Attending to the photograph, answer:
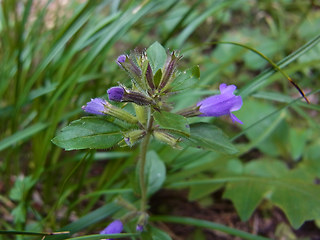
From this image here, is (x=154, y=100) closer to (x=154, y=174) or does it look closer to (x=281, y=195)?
(x=154, y=174)

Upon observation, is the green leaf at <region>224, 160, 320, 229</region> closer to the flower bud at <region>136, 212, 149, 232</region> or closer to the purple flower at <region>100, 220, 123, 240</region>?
the flower bud at <region>136, 212, 149, 232</region>

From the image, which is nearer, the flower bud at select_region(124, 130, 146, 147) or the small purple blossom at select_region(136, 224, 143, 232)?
the flower bud at select_region(124, 130, 146, 147)

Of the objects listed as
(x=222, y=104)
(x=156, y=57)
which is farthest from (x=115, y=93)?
(x=222, y=104)

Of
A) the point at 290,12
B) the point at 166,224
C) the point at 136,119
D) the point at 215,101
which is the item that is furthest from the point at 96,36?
the point at 290,12

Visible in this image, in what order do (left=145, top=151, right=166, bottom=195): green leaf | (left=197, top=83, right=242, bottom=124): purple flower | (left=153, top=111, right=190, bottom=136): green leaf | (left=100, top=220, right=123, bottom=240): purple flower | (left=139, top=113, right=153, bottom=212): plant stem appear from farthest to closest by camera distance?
1. (left=145, top=151, right=166, bottom=195): green leaf
2. (left=100, top=220, right=123, bottom=240): purple flower
3. (left=139, top=113, right=153, bottom=212): plant stem
4. (left=197, top=83, right=242, bottom=124): purple flower
5. (left=153, top=111, right=190, bottom=136): green leaf

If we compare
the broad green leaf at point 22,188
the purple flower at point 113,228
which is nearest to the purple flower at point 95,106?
the purple flower at point 113,228

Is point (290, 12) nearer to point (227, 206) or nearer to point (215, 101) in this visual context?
point (227, 206)

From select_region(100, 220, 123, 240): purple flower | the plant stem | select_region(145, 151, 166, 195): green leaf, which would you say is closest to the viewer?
the plant stem

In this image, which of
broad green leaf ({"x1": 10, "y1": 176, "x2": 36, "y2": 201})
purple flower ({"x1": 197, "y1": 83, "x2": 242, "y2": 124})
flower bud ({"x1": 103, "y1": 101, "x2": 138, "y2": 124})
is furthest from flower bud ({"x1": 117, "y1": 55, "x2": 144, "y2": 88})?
broad green leaf ({"x1": 10, "y1": 176, "x2": 36, "y2": 201})
